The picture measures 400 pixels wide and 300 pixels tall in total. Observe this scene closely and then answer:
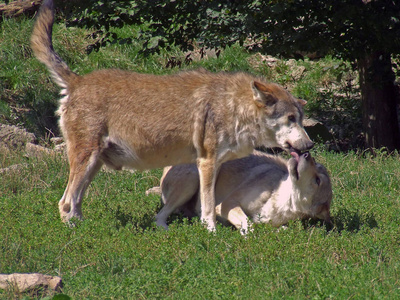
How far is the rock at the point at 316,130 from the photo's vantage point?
11.3 m

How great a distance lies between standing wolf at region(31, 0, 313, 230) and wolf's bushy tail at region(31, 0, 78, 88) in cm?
1

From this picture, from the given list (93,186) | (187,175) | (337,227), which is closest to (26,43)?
(93,186)

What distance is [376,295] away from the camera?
4.71 metres

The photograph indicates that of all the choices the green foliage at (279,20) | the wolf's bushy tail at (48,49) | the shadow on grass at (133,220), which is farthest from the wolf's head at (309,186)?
the wolf's bushy tail at (48,49)

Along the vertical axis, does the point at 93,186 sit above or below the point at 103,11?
below

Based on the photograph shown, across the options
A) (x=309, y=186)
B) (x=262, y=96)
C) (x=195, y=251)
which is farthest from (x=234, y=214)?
(x=262, y=96)

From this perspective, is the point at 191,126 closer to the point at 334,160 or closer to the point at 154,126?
the point at 154,126

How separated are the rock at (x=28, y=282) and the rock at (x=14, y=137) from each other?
5.60 metres

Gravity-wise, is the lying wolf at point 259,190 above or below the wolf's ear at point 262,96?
below

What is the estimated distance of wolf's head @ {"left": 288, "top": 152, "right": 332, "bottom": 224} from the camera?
22.0ft

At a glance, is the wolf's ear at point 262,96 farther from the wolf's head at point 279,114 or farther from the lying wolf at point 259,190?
the lying wolf at point 259,190

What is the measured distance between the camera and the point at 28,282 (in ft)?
15.7

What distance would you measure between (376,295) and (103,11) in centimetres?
634

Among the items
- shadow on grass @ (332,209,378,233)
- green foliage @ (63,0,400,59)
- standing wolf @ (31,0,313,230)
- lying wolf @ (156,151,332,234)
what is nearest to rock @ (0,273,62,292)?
standing wolf @ (31,0,313,230)
